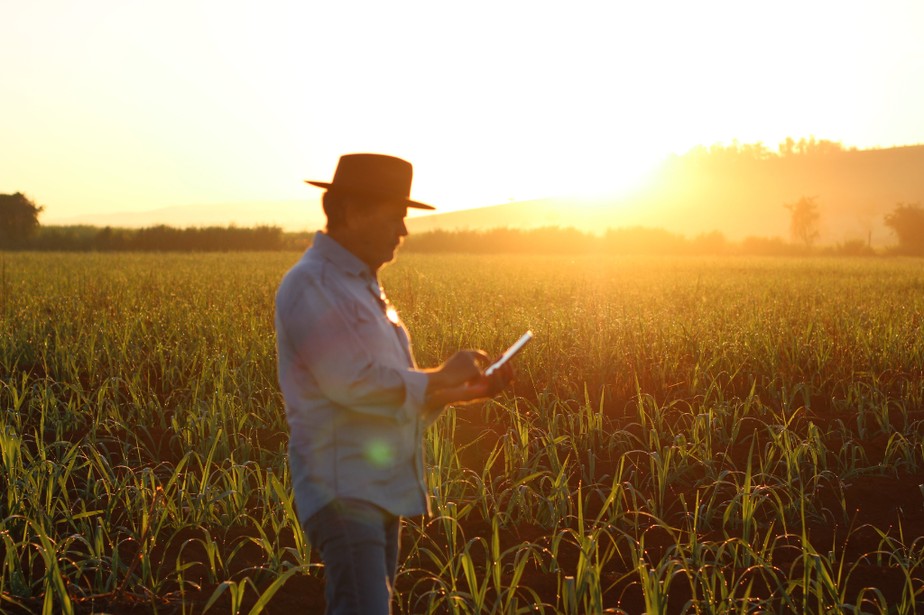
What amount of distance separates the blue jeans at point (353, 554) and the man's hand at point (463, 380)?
13.9 inches

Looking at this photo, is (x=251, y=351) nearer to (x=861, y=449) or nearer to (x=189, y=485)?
(x=189, y=485)

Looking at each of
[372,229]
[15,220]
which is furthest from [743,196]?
[372,229]

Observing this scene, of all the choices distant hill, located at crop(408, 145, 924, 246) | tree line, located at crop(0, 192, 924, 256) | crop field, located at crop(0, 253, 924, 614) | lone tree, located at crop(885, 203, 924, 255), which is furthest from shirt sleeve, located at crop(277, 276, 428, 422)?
distant hill, located at crop(408, 145, 924, 246)

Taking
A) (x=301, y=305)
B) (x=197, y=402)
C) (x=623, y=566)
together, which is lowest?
(x=623, y=566)

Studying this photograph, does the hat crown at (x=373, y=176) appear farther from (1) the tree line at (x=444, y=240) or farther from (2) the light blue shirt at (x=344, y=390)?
(1) the tree line at (x=444, y=240)

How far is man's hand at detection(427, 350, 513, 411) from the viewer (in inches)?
94.7

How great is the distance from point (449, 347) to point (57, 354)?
3.72 m

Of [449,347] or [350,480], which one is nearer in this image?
[350,480]

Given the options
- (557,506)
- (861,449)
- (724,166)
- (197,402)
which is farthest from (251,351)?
(724,166)

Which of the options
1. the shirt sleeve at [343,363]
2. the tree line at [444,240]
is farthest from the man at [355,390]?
the tree line at [444,240]

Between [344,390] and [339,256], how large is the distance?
39cm

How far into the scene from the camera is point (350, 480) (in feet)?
7.97

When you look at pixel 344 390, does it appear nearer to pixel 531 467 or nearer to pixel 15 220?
pixel 531 467

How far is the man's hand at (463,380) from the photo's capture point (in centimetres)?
240
